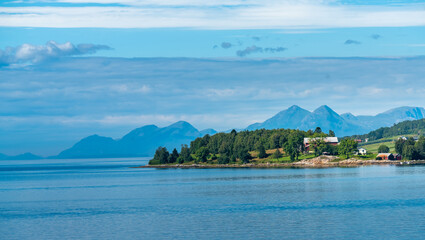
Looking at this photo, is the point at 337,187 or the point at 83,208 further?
the point at 337,187

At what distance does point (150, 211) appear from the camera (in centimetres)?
7181

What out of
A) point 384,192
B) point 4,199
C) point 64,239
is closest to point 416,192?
point 384,192

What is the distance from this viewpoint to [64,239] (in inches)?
2085

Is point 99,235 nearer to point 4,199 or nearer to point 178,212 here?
point 178,212

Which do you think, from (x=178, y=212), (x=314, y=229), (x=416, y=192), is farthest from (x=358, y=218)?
(x=416, y=192)

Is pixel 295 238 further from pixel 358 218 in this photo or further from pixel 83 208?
pixel 83 208

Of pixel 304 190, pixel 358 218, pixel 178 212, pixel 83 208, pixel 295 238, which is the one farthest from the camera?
pixel 304 190

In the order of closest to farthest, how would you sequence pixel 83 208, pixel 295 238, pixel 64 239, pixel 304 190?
pixel 295 238 → pixel 64 239 → pixel 83 208 → pixel 304 190

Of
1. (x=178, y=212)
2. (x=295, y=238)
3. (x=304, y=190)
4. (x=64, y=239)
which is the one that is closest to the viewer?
(x=295, y=238)

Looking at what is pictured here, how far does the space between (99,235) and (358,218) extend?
26406 millimetres

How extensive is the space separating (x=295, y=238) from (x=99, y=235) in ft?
60.7

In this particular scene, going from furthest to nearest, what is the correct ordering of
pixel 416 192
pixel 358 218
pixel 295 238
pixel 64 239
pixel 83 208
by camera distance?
pixel 416 192
pixel 83 208
pixel 358 218
pixel 64 239
pixel 295 238

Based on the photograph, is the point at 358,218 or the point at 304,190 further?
the point at 304,190

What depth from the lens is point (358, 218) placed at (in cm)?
5956
